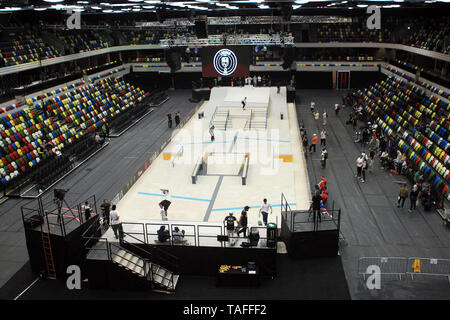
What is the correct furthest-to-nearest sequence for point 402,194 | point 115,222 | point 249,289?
point 402,194 < point 115,222 < point 249,289

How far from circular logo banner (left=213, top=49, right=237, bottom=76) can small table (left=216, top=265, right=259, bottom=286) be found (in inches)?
867

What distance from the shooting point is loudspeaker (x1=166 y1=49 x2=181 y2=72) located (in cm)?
2880

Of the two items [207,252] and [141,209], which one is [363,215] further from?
[141,209]

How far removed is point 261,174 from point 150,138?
37.9 feet

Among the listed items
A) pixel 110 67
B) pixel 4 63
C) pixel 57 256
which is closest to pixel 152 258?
pixel 57 256

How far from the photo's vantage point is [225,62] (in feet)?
108

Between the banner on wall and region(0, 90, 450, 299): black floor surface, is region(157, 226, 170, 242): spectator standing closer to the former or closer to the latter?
region(0, 90, 450, 299): black floor surface

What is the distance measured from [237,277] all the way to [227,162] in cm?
1140

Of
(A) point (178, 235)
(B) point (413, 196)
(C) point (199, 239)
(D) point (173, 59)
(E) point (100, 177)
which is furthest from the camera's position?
(D) point (173, 59)

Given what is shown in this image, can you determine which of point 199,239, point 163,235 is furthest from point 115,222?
point 199,239

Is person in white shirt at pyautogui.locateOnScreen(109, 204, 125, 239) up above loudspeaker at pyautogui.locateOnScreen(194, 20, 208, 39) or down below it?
below

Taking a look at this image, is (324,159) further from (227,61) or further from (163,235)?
(227,61)

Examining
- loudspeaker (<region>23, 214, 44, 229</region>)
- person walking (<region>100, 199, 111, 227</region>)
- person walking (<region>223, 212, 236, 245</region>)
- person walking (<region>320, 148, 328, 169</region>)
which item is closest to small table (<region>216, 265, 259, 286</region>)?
person walking (<region>223, 212, 236, 245</region>)

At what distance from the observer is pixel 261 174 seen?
2228cm
